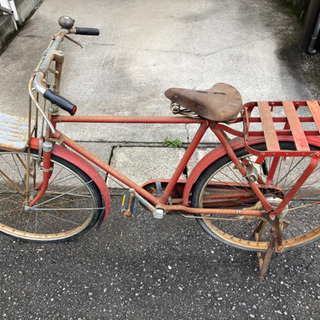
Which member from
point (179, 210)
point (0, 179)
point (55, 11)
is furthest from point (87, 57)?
point (179, 210)

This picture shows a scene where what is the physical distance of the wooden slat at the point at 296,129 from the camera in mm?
1729

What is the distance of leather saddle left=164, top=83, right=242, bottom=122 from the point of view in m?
1.76

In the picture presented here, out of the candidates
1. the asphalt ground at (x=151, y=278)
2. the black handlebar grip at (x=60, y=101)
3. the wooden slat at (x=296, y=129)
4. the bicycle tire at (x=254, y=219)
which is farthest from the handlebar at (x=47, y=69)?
the asphalt ground at (x=151, y=278)

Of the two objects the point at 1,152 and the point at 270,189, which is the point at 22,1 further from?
the point at 270,189

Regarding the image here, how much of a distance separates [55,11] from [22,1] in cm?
56

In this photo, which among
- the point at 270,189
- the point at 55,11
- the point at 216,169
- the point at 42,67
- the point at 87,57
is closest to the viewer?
the point at 42,67

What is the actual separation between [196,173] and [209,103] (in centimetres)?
51

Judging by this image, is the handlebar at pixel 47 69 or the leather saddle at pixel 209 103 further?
the leather saddle at pixel 209 103

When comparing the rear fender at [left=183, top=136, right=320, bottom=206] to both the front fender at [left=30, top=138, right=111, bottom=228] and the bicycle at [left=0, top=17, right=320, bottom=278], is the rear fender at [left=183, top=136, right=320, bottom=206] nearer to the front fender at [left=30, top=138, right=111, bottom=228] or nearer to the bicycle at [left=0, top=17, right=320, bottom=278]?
the bicycle at [left=0, top=17, right=320, bottom=278]

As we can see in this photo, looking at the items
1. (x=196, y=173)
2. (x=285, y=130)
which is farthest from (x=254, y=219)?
(x=285, y=130)

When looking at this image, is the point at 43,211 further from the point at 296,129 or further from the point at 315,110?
the point at 315,110

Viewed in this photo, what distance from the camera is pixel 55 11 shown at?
5438 millimetres

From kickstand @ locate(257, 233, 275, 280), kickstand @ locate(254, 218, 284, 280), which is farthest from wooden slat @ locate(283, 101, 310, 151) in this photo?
kickstand @ locate(257, 233, 275, 280)

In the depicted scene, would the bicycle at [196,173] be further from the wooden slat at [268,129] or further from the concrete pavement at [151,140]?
the concrete pavement at [151,140]
